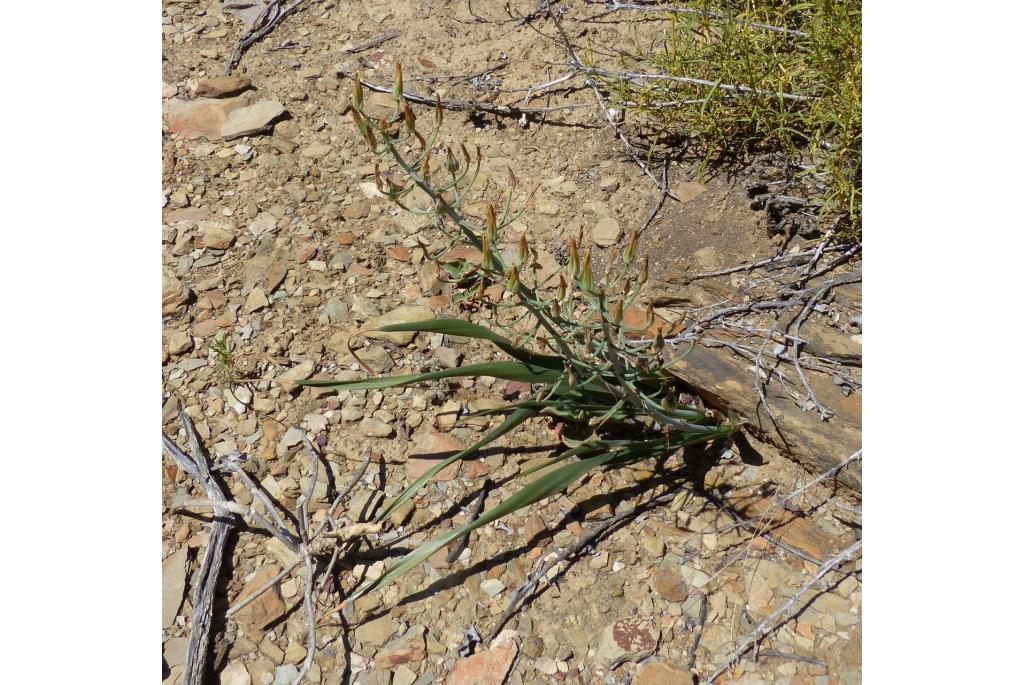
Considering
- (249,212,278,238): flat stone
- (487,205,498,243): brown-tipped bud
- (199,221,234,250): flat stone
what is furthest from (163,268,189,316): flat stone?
(487,205,498,243): brown-tipped bud

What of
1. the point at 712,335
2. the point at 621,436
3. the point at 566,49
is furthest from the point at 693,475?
the point at 566,49

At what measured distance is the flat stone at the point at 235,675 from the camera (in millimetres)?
1572

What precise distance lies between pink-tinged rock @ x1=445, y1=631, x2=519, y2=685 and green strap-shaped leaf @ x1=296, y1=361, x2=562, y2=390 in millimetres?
507

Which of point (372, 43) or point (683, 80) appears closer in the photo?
point (683, 80)

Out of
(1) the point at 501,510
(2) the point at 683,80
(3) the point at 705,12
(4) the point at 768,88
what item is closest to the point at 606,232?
(2) the point at 683,80

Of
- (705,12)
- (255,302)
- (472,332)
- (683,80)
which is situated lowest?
(255,302)

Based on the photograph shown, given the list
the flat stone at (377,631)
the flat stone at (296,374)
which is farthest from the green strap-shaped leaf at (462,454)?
the flat stone at (296,374)

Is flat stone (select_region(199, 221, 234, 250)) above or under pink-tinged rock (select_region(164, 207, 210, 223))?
under

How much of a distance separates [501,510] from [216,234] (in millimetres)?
1303

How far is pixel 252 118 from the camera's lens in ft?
8.59

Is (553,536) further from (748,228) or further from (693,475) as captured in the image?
(748,228)

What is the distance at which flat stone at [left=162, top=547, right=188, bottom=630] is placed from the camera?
5.40 feet

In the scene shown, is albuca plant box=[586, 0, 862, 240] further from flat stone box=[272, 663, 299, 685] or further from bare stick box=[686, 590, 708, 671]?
flat stone box=[272, 663, 299, 685]

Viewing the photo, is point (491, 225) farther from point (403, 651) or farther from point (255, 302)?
point (255, 302)
